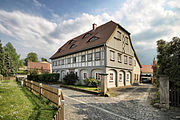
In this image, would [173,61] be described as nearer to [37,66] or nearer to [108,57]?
[108,57]

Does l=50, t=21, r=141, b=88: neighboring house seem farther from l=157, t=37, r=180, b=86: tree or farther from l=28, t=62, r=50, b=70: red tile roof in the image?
l=28, t=62, r=50, b=70: red tile roof

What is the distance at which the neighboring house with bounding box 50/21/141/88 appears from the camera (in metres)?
15.2

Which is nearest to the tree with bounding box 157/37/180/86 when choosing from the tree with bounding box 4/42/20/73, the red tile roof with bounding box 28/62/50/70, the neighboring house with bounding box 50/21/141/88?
the neighboring house with bounding box 50/21/141/88

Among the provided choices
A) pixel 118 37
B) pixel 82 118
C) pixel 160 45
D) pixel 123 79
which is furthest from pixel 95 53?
pixel 82 118

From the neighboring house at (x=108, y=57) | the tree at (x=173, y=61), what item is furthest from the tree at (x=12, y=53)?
the tree at (x=173, y=61)

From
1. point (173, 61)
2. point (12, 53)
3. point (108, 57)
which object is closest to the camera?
point (173, 61)

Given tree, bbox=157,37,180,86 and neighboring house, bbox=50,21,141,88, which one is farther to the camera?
neighboring house, bbox=50,21,141,88

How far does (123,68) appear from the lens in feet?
60.6

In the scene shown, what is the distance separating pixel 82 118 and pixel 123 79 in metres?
15.5

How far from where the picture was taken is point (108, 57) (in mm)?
14969

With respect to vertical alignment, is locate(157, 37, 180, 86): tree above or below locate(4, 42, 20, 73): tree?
below

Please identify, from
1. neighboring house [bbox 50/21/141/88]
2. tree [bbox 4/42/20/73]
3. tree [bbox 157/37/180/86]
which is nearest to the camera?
tree [bbox 157/37/180/86]

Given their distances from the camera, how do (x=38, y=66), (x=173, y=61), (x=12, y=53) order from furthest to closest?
(x=38, y=66) → (x=12, y=53) → (x=173, y=61)

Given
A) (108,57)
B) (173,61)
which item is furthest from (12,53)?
(173,61)
